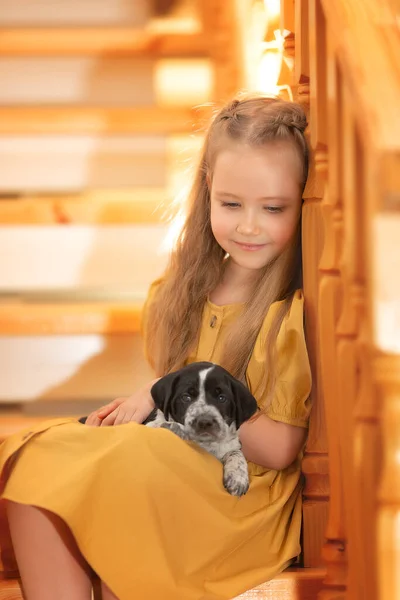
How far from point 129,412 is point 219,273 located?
44cm

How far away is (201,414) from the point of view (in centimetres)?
177

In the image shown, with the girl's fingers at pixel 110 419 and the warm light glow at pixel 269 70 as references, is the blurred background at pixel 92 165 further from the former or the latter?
the girl's fingers at pixel 110 419

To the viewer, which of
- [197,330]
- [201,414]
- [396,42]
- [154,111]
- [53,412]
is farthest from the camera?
[154,111]

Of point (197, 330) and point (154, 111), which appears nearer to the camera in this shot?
point (197, 330)

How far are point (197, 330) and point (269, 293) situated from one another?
0.23 metres

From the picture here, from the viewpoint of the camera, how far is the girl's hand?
2.00 m

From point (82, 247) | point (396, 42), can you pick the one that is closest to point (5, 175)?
point (82, 247)

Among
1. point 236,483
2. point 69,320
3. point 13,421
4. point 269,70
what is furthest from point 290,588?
Result: point 269,70

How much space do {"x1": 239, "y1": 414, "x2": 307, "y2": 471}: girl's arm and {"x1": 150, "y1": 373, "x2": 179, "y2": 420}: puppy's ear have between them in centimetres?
18

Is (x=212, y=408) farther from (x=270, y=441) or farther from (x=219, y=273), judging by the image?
(x=219, y=273)

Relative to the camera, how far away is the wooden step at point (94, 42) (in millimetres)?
3029

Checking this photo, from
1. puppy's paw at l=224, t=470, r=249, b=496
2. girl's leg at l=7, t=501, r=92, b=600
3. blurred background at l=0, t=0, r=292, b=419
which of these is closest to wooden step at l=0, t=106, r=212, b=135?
blurred background at l=0, t=0, r=292, b=419

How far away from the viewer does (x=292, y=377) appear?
5.98ft

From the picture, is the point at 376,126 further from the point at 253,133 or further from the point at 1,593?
the point at 1,593
